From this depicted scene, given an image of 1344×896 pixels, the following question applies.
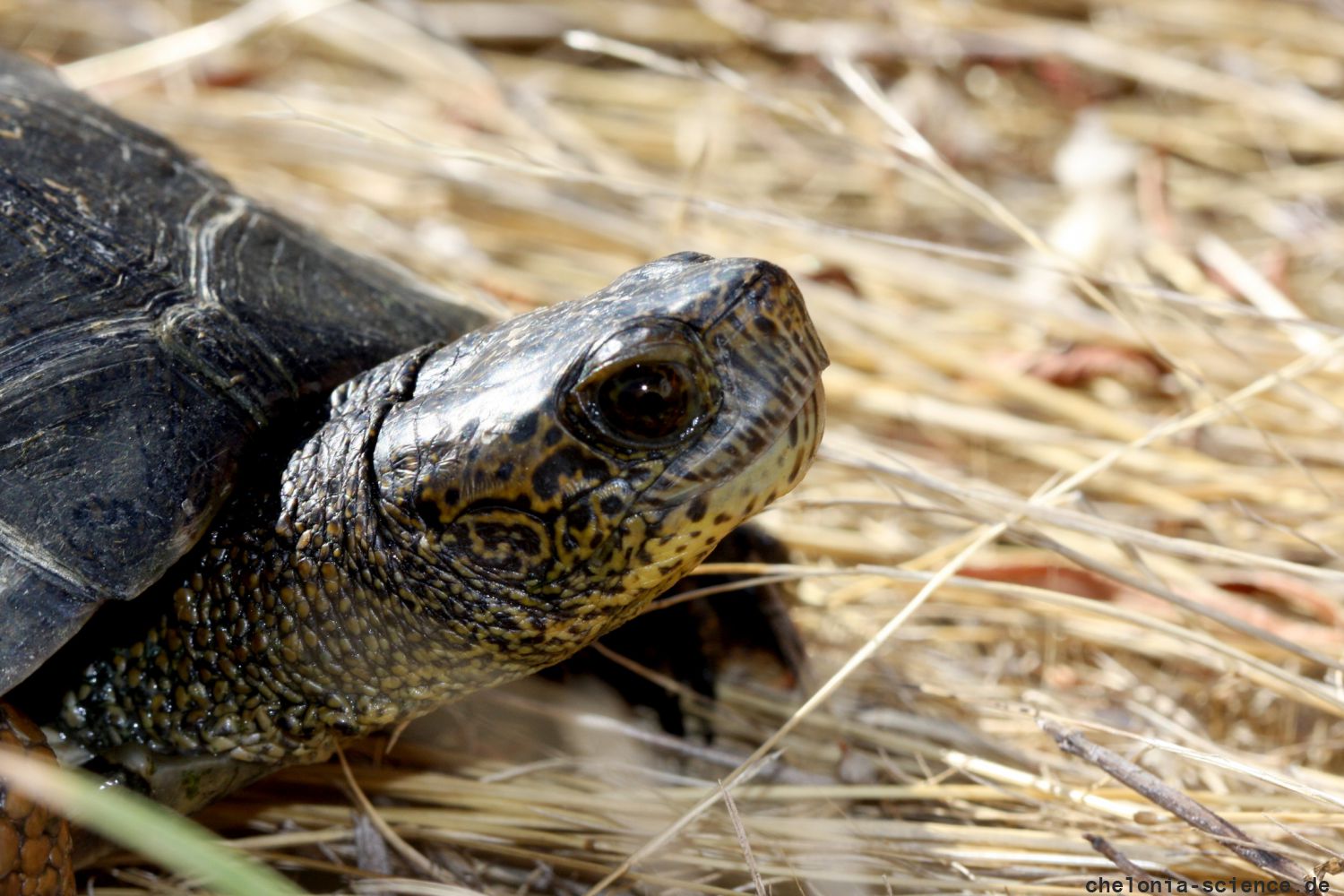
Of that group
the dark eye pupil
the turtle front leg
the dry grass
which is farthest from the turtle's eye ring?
the turtle front leg

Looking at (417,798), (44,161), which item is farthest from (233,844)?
(44,161)

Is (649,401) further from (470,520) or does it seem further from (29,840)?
(29,840)

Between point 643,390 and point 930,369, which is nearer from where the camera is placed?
point 643,390

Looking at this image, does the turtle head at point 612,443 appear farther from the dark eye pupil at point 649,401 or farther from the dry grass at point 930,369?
the dry grass at point 930,369

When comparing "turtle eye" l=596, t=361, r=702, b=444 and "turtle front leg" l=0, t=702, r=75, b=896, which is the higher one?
"turtle eye" l=596, t=361, r=702, b=444

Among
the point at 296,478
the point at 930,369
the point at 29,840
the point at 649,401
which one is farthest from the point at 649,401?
the point at 930,369

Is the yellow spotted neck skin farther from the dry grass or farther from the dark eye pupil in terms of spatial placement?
the dry grass

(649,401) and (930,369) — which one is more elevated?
(649,401)

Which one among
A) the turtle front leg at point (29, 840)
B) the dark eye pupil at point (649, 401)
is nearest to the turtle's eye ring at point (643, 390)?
the dark eye pupil at point (649, 401)

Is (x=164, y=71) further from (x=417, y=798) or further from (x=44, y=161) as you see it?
(x=417, y=798)
